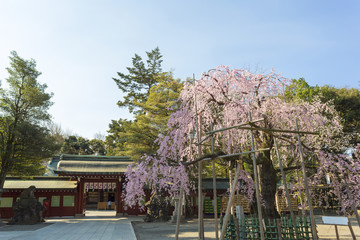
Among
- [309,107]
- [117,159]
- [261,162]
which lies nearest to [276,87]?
[309,107]

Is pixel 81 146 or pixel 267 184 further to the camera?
pixel 81 146

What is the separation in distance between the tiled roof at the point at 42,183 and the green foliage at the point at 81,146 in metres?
17.8

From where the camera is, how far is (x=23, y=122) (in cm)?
1873

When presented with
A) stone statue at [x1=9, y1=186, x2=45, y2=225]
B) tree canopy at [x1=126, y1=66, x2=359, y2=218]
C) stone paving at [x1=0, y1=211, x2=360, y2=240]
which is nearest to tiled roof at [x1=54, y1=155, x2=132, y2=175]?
stone statue at [x1=9, y1=186, x2=45, y2=225]

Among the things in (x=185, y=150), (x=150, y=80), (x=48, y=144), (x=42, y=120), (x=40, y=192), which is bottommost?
(x=40, y=192)

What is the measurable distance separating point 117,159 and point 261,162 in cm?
1988

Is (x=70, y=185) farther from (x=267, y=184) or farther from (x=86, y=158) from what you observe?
(x=267, y=184)

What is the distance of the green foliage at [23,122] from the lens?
18375 mm

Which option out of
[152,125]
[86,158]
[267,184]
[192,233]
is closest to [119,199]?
[86,158]

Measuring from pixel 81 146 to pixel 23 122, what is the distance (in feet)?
84.1

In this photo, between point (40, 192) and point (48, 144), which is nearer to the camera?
point (48, 144)

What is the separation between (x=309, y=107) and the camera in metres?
10.8

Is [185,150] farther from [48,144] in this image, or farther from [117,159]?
[117,159]

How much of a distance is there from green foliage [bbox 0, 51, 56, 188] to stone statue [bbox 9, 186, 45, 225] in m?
2.08
